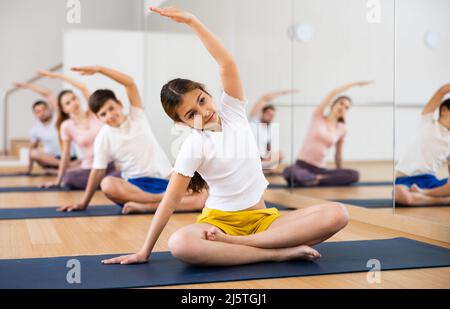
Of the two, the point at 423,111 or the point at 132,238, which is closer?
the point at 132,238

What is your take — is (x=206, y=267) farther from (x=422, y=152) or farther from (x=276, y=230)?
(x=422, y=152)

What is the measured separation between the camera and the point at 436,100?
324cm

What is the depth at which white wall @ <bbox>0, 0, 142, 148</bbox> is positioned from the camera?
9.29 metres

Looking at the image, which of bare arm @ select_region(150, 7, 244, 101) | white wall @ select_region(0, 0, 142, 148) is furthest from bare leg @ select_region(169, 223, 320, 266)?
white wall @ select_region(0, 0, 142, 148)

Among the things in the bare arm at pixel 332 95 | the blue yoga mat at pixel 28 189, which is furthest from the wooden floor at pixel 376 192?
the blue yoga mat at pixel 28 189

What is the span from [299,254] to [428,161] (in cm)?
120

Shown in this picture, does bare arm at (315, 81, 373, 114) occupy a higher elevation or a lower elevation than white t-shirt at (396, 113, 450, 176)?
higher

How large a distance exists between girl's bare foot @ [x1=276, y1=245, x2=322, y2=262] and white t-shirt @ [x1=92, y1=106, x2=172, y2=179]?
183 cm

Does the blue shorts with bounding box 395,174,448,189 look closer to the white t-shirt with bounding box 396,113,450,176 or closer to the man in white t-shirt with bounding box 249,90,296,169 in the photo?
the white t-shirt with bounding box 396,113,450,176

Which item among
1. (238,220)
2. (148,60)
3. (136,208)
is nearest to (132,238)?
(238,220)

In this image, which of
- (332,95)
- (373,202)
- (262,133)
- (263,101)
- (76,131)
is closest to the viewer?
(373,202)

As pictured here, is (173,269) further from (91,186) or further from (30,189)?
(30,189)

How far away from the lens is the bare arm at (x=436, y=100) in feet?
10.3
